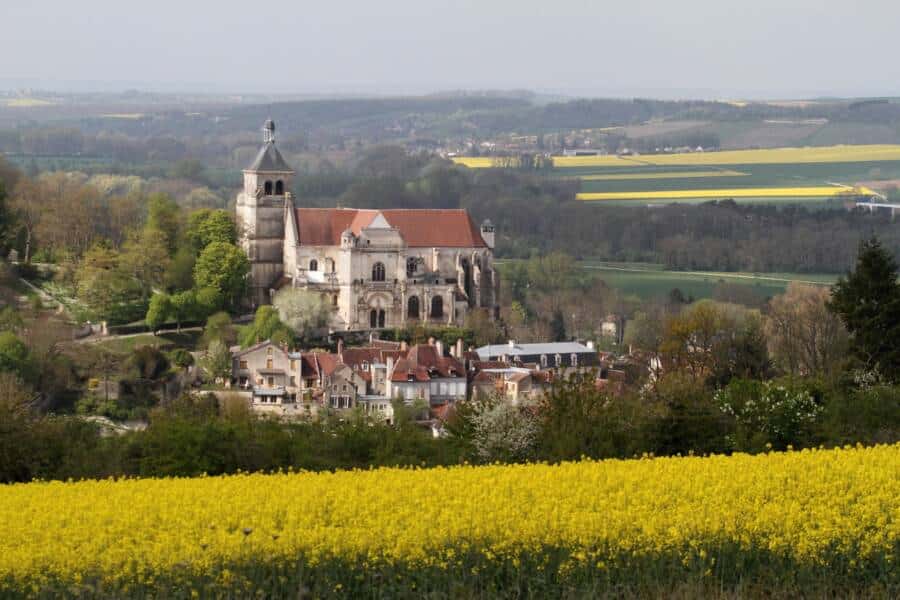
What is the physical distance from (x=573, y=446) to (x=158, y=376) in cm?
3527

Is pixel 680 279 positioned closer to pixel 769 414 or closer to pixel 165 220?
pixel 165 220

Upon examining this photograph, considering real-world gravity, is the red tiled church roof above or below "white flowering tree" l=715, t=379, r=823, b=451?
below

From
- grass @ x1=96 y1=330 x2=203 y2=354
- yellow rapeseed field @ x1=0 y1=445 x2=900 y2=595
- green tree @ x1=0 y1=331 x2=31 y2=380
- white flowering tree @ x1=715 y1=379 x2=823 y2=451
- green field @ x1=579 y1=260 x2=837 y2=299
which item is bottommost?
green field @ x1=579 y1=260 x2=837 y2=299

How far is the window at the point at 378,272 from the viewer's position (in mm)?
80625

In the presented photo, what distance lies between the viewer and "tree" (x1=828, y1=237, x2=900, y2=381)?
45875 mm

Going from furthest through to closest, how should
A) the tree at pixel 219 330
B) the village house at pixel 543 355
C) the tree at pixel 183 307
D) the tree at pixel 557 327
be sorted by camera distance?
the tree at pixel 557 327, the tree at pixel 183 307, the tree at pixel 219 330, the village house at pixel 543 355

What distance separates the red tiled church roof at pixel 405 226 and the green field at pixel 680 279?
2383 centimetres

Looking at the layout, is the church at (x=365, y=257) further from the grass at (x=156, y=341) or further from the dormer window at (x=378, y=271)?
the grass at (x=156, y=341)

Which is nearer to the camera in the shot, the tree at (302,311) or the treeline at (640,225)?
the tree at (302,311)

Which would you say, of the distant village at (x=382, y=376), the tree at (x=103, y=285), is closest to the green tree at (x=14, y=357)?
the distant village at (x=382, y=376)

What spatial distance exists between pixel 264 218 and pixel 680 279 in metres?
43.8

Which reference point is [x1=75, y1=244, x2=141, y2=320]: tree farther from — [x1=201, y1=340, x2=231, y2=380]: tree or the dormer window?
the dormer window

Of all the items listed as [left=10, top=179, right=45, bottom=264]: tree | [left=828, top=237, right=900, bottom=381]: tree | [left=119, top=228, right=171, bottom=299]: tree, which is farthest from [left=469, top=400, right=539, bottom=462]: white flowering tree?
[left=10, top=179, right=45, bottom=264]: tree

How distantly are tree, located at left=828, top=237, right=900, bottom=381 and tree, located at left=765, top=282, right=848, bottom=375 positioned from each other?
604cm
